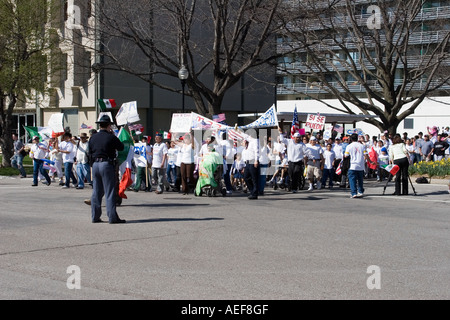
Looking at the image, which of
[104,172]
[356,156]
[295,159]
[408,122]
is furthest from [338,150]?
[408,122]

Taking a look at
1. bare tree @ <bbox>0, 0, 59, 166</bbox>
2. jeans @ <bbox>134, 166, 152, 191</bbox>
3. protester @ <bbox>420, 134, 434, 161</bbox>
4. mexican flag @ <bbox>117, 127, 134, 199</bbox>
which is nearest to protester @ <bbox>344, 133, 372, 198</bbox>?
mexican flag @ <bbox>117, 127, 134, 199</bbox>

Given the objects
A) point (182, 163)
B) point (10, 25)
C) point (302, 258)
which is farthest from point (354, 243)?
point (10, 25)

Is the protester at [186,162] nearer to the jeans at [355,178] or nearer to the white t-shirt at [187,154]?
the white t-shirt at [187,154]

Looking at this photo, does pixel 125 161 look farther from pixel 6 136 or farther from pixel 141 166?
pixel 6 136

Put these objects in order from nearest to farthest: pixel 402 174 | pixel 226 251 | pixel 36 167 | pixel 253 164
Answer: pixel 226 251 < pixel 253 164 < pixel 402 174 < pixel 36 167

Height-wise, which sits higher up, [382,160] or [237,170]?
[382,160]

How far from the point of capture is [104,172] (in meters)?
11.6

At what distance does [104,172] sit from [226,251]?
11.5ft

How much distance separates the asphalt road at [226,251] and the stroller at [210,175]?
177 centimetres

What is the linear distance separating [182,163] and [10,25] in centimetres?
1461

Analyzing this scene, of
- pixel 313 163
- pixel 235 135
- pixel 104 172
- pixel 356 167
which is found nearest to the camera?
pixel 104 172

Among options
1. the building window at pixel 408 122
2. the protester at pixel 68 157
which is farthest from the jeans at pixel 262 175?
the building window at pixel 408 122

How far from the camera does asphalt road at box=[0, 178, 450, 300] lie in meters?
6.79

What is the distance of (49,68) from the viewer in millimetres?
31938
